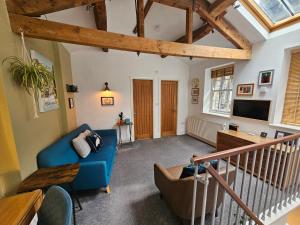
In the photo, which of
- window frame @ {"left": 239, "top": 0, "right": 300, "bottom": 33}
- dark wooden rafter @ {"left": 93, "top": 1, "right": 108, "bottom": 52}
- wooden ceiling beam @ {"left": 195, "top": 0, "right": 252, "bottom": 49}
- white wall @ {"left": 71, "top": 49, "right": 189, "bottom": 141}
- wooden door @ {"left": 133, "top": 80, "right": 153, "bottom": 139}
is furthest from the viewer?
wooden door @ {"left": 133, "top": 80, "right": 153, "bottom": 139}

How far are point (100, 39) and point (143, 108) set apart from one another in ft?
9.28

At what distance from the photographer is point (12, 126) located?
4.68 feet

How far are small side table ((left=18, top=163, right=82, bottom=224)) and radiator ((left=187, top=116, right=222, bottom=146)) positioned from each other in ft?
11.7

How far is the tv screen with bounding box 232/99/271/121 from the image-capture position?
110 inches

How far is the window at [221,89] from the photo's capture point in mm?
3799

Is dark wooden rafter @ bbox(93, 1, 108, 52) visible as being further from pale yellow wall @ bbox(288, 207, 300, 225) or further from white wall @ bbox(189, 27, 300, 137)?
pale yellow wall @ bbox(288, 207, 300, 225)

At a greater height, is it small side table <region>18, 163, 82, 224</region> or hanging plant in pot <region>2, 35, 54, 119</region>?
hanging plant in pot <region>2, 35, 54, 119</region>

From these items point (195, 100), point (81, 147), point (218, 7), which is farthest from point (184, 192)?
point (195, 100)

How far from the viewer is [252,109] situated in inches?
119

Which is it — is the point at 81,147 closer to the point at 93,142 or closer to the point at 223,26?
the point at 93,142

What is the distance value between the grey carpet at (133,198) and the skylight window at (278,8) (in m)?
3.02

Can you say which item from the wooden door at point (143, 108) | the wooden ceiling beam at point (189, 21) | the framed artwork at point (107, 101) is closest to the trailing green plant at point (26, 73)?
the wooden ceiling beam at point (189, 21)

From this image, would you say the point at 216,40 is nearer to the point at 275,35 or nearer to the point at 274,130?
the point at 275,35

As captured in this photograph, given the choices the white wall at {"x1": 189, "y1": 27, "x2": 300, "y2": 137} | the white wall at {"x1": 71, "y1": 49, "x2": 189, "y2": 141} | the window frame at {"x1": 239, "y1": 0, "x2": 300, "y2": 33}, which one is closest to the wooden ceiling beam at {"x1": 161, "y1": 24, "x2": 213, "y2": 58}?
the window frame at {"x1": 239, "y1": 0, "x2": 300, "y2": 33}
